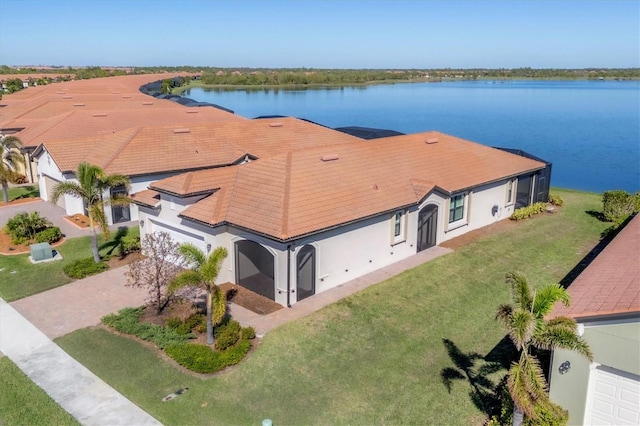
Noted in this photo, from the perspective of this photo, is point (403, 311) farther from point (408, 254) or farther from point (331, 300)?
point (408, 254)

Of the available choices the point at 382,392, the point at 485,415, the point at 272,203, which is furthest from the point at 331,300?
the point at 485,415

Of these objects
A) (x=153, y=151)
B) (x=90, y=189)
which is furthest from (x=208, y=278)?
(x=153, y=151)

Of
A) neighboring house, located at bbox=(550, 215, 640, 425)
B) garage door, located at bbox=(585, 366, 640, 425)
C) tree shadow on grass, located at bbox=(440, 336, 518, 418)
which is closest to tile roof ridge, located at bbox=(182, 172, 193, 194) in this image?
tree shadow on grass, located at bbox=(440, 336, 518, 418)

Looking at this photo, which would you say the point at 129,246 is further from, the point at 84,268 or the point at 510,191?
the point at 510,191

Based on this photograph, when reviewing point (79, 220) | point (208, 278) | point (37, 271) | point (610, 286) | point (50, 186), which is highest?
point (610, 286)

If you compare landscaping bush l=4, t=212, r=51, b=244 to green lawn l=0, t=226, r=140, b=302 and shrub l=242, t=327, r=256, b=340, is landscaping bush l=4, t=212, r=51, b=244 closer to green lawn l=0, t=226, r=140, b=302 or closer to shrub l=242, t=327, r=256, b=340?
green lawn l=0, t=226, r=140, b=302

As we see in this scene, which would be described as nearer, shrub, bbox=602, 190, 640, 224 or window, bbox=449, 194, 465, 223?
window, bbox=449, 194, 465, 223
